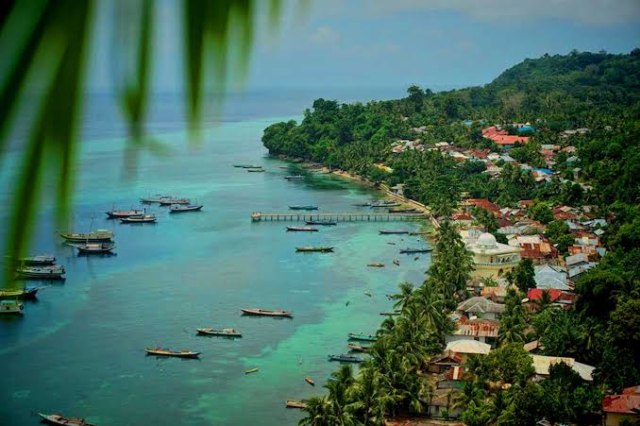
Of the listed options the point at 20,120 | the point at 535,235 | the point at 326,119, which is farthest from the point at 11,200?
the point at 326,119

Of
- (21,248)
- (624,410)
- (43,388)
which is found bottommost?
(43,388)

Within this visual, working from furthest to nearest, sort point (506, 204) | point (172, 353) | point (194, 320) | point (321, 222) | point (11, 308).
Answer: point (321, 222) → point (506, 204) → point (11, 308) → point (194, 320) → point (172, 353)

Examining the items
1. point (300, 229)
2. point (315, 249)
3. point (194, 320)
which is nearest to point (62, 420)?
point (194, 320)

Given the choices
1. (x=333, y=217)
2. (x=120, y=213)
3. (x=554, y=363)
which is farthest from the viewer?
(x=120, y=213)

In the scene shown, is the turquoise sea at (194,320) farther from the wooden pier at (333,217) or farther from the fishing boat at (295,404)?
the wooden pier at (333,217)

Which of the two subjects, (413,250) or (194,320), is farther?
(413,250)

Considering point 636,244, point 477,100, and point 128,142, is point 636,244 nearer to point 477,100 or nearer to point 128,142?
point 128,142

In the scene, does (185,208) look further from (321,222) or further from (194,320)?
(194,320)
